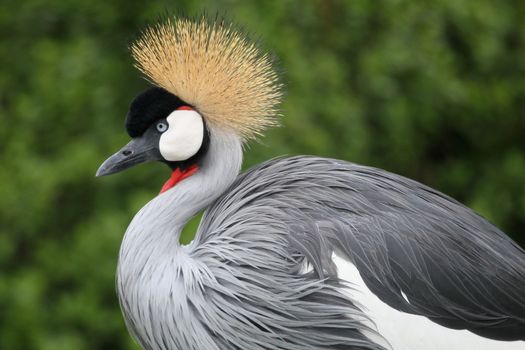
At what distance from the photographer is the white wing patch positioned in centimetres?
196

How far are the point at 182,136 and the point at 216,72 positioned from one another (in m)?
0.18

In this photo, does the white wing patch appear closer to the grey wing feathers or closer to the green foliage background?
the grey wing feathers

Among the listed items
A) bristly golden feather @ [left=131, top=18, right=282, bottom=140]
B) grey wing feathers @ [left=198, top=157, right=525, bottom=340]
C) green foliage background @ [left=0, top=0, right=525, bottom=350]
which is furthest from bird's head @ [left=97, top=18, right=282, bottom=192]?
green foliage background @ [left=0, top=0, right=525, bottom=350]

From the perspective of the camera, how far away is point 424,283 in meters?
2.00

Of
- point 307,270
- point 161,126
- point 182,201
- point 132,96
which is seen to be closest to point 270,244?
point 307,270

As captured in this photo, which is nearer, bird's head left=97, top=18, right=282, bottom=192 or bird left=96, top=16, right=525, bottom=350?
bird left=96, top=16, right=525, bottom=350

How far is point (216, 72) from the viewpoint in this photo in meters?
2.19

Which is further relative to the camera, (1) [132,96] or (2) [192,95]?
(1) [132,96]

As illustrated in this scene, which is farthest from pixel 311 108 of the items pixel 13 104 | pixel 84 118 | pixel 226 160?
pixel 226 160

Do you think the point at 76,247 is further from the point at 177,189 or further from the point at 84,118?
the point at 177,189

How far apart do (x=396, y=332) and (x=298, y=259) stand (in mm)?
234

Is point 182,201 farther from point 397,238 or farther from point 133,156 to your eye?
point 397,238

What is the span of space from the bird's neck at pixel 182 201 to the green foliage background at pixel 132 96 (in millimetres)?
1529

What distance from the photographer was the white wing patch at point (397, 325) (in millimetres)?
1960
